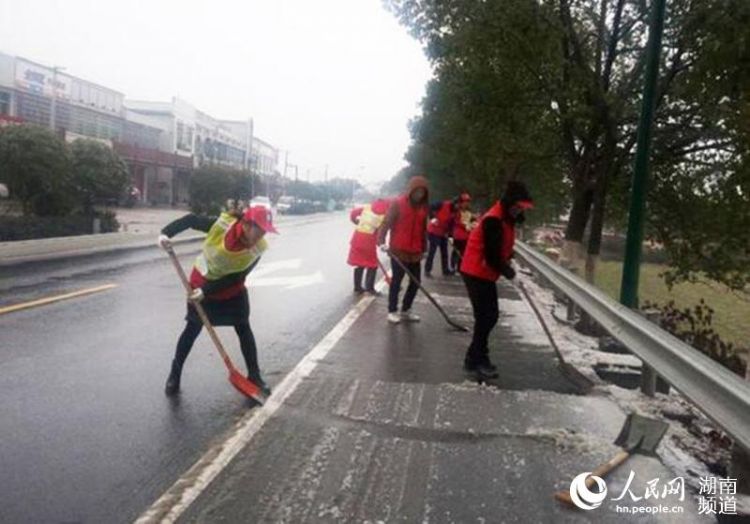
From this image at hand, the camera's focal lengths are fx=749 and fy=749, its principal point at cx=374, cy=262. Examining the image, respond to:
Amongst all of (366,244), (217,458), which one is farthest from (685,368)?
(366,244)

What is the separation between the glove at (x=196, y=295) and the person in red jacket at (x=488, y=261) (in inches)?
87.2

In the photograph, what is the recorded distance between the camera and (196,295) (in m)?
5.38

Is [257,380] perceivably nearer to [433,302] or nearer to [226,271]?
[226,271]

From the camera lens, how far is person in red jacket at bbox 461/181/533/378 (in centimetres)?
604

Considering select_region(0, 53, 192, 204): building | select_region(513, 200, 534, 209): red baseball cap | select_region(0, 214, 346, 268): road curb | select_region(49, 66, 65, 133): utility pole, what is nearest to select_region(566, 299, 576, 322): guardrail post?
select_region(513, 200, 534, 209): red baseball cap

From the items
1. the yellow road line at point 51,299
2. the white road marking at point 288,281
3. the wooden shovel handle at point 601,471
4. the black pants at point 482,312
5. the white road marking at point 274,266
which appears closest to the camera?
the wooden shovel handle at point 601,471

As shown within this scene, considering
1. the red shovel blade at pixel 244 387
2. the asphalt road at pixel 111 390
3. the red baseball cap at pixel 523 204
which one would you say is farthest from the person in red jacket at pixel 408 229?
the red shovel blade at pixel 244 387

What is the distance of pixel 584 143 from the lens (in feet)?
40.7

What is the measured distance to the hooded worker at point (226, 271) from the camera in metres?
5.42

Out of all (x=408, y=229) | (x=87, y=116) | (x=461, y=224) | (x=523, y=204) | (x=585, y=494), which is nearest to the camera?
(x=585, y=494)

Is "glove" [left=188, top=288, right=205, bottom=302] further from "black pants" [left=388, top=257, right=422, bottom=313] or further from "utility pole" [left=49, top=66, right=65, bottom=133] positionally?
"utility pole" [left=49, top=66, right=65, bottom=133]

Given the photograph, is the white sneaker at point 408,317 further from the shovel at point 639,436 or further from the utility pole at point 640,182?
the shovel at point 639,436

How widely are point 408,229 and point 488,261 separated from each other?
2723mm

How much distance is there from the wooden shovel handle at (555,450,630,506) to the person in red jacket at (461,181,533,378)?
1.87 metres
